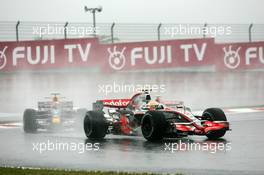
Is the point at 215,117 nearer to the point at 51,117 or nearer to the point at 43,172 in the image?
the point at 51,117

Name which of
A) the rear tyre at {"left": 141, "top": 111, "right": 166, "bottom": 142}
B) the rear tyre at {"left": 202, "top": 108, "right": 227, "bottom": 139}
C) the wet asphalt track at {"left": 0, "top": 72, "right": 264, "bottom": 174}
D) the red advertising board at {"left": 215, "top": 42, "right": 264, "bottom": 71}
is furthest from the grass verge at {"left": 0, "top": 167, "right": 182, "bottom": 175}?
the red advertising board at {"left": 215, "top": 42, "right": 264, "bottom": 71}

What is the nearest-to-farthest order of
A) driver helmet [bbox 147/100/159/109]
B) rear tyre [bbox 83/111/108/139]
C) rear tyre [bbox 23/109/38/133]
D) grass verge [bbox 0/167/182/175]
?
grass verge [bbox 0/167/182/175], driver helmet [bbox 147/100/159/109], rear tyre [bbox 83/111/108/139], rear tyre [bbox 23/109/38/133]

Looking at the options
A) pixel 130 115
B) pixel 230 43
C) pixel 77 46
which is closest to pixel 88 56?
pixel 77 46

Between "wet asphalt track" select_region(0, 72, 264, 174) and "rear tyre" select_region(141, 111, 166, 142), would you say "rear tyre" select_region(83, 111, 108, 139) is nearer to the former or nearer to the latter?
"wet asphalt track" select_region(0, 72, 264, 174)

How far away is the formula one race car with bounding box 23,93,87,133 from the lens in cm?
2062

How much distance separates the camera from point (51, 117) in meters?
21.0

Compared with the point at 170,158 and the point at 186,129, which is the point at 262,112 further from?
the point at 170,158

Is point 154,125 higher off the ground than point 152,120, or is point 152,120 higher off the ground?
point 152,120

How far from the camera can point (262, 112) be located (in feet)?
88.1

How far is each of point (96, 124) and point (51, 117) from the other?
3.54 metres

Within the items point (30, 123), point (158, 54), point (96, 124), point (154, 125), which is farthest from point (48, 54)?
point (154, 125)

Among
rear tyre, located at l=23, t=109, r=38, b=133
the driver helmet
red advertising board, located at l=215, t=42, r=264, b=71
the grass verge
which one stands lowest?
the grass verge

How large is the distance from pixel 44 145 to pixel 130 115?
2.39m

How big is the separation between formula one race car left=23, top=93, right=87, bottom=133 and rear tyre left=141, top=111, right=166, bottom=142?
15.8 feet
